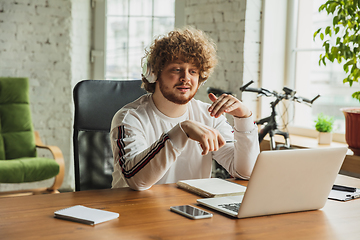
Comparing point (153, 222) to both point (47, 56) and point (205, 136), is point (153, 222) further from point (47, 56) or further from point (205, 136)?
point (47, 56)

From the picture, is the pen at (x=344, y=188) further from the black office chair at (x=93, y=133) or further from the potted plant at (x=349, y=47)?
the black office chair at (x=93, y=133)

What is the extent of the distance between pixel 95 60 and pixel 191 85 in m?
2.47

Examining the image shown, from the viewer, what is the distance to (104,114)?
1808mm

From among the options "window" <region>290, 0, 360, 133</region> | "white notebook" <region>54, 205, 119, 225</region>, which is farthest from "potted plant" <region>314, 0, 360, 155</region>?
"white notebook" <region>54, 205, 119, 225</region>

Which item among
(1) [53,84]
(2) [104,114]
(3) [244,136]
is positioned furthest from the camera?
(1) [53,84]

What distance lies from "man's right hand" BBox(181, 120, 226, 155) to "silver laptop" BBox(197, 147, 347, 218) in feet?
0.53

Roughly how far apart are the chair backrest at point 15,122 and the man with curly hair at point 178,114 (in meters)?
1.84

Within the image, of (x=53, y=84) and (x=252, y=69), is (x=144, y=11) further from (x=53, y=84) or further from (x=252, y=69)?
(x=252, y=69)

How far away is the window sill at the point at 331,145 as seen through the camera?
2.16 metres

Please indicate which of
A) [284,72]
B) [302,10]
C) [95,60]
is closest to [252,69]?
[284,72]

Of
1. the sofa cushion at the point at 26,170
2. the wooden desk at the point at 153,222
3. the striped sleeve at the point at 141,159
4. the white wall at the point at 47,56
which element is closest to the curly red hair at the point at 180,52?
the striped sleeve at the point at 141,159

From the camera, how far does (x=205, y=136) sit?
124 centimetres

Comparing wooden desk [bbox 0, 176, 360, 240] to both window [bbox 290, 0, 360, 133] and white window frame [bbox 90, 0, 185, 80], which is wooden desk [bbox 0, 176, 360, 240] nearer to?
window [bbox 290, 0, 360, 133]

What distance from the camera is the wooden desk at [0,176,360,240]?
95 centimetres
